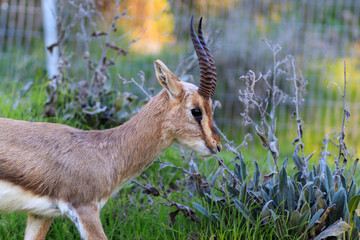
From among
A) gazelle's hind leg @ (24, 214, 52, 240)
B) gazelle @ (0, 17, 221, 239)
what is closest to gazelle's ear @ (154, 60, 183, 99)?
gazelle @ (0, 17, 221, 239)

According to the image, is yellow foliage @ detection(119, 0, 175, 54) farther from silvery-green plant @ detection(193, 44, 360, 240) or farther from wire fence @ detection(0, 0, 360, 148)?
silvery-green plant @ detection(193, 44, 360, 240)

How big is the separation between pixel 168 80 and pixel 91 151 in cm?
75

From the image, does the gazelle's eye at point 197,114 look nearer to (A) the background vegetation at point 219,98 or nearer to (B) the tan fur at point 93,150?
(B) the tan fur at point 93,150

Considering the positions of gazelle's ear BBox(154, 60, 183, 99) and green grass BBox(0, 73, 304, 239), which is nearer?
gazelle's ear BBox(154, 60, 183, 99)

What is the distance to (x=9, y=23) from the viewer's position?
8.88 metres

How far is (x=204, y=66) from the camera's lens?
363cm

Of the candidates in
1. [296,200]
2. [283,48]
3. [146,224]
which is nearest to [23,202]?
[146,224]

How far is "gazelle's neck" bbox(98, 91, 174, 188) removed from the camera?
148 inches

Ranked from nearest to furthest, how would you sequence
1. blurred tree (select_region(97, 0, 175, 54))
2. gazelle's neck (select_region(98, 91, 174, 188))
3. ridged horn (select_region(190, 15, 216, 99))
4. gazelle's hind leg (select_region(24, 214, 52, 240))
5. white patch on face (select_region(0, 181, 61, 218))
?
white patch on face (select_region(0, 181, 61, 218))
ridged horn (select_region(190, 15, 216, 99))
gazelle's neck (select_region(98, 91, 174, 188))
gazelle's hind leg (select_region(24, 214, 52, 240))
blurred tree (select_region(97, 0, 175, 54))

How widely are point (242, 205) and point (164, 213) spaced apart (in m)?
0.94

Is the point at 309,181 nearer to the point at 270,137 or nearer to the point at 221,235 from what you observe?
the point at 270,137

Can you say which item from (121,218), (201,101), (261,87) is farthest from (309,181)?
(261,87)

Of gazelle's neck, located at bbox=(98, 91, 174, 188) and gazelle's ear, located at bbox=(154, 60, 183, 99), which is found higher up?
gazelle's ear, located at bbox=(154, 60, 183, 99)

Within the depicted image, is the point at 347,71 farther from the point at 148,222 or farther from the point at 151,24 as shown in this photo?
the point at 148,222
